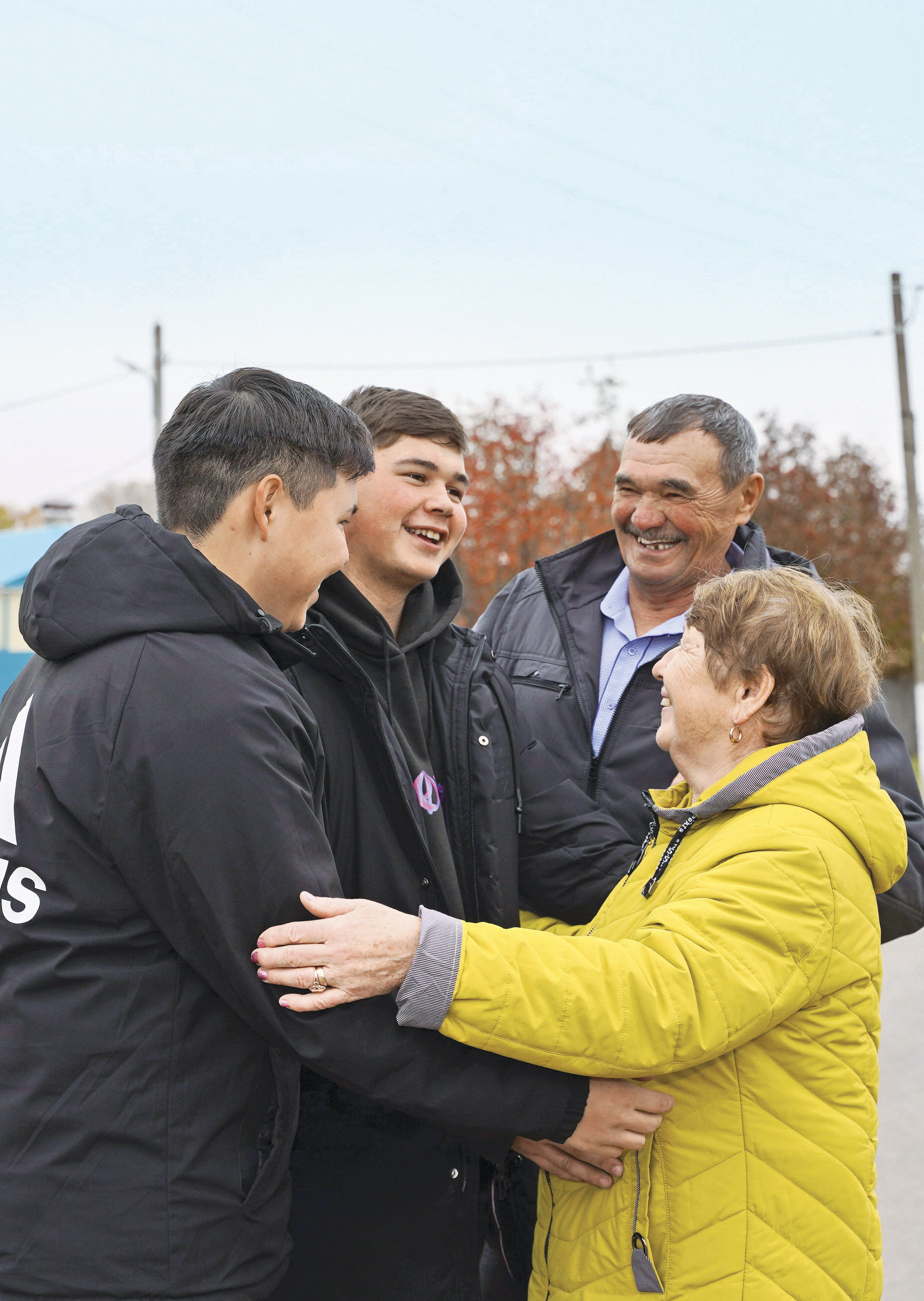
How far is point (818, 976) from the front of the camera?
1825 millimetres

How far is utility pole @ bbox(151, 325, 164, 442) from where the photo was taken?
21.2 meters

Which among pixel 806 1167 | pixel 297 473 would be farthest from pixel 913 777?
pixel 297 473

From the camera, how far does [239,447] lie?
74.6 inches

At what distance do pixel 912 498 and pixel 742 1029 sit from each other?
1778 centimetres

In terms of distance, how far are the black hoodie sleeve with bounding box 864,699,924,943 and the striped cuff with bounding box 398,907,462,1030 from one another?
3.84 ft

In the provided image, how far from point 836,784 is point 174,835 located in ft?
3.53

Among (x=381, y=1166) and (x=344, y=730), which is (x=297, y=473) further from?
(x=381, y=1166)

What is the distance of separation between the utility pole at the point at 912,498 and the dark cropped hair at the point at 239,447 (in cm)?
1689

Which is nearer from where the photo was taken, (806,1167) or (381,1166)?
(806,1167)

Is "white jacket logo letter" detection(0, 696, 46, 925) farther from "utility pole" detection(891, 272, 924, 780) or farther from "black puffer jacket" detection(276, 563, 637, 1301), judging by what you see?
"utility pole" detection(891, 272, 924, 780)

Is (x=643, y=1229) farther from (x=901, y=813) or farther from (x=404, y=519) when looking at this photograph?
(x=404, y=519)

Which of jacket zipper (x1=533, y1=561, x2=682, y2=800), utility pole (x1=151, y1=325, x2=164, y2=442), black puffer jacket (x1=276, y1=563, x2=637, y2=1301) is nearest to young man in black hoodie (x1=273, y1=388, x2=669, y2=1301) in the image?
black puffer jacket (x1=276, y1=563, x2=637, y2=1301)

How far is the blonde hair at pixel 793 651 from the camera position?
6.68ft

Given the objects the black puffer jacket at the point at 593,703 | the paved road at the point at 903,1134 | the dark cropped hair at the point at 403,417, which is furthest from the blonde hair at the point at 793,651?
the paved road at the point at 903,1134
